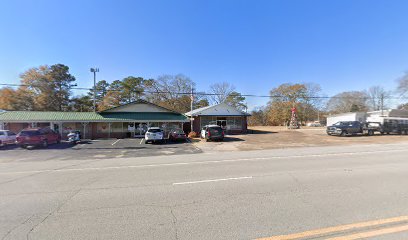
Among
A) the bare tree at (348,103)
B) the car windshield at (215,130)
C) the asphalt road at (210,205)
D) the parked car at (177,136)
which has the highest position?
the bare tree at (348,103)

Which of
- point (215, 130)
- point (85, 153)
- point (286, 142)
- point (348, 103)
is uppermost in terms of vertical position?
point (348, 103)

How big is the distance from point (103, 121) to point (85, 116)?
3.19 metres

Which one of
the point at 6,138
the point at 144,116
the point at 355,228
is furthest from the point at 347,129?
the point at 6,138

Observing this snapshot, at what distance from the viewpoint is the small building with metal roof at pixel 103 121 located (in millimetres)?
25969

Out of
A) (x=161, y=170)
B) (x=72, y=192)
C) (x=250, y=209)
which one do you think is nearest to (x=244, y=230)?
(x=250, y=209)

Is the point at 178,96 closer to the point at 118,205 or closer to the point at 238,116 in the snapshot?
the point at 238,116

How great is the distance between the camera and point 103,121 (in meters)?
26.9

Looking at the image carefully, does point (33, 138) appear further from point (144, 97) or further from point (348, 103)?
point (348, 103)

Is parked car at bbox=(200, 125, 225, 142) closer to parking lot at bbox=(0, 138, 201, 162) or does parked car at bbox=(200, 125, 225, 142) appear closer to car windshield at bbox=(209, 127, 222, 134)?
car windshield at bbox=(209, 127, 222, 134)

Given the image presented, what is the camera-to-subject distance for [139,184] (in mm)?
6020

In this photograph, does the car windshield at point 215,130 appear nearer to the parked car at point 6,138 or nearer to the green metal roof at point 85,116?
the green metal roof at point 85,116

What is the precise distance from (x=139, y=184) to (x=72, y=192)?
1.68 metres

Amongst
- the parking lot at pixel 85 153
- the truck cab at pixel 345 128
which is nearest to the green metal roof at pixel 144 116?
the parking lot at pixel 85 153

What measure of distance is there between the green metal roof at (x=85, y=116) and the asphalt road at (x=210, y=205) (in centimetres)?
2128
